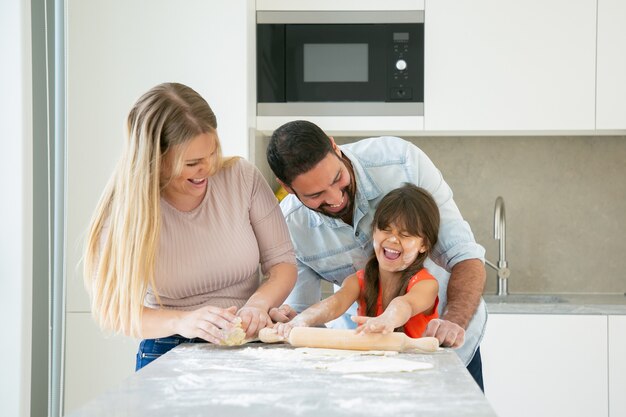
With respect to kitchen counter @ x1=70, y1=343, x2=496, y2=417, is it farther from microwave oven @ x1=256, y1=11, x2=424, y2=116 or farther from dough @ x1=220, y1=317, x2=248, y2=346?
microwave oven @ x1=256, y1=11, x2=424, y2=116

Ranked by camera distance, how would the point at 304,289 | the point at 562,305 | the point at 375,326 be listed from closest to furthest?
the point at 375,326 → the point at 304,289 → the point at 562,305

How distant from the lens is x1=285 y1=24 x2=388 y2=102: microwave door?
2992 mm

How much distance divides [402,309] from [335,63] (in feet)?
5.16

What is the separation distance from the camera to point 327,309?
1.74 meters

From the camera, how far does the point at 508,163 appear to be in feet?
11.0

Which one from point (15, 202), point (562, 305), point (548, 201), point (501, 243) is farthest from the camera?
point (548, 201)

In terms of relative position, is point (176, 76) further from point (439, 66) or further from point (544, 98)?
point (544, 98)

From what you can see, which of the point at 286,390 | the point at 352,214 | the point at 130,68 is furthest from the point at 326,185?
the point at 130,68

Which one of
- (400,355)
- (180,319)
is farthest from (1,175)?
(400,355)

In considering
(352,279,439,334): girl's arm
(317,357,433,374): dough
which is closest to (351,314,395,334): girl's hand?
(352,279,439,334): girl's arm

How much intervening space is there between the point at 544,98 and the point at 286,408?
216cm

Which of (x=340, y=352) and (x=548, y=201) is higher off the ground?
(x=548, y=201)

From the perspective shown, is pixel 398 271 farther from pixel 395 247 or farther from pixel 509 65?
pixel 509 65

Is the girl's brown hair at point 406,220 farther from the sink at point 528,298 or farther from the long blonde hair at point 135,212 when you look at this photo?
the sink at point 528,298
